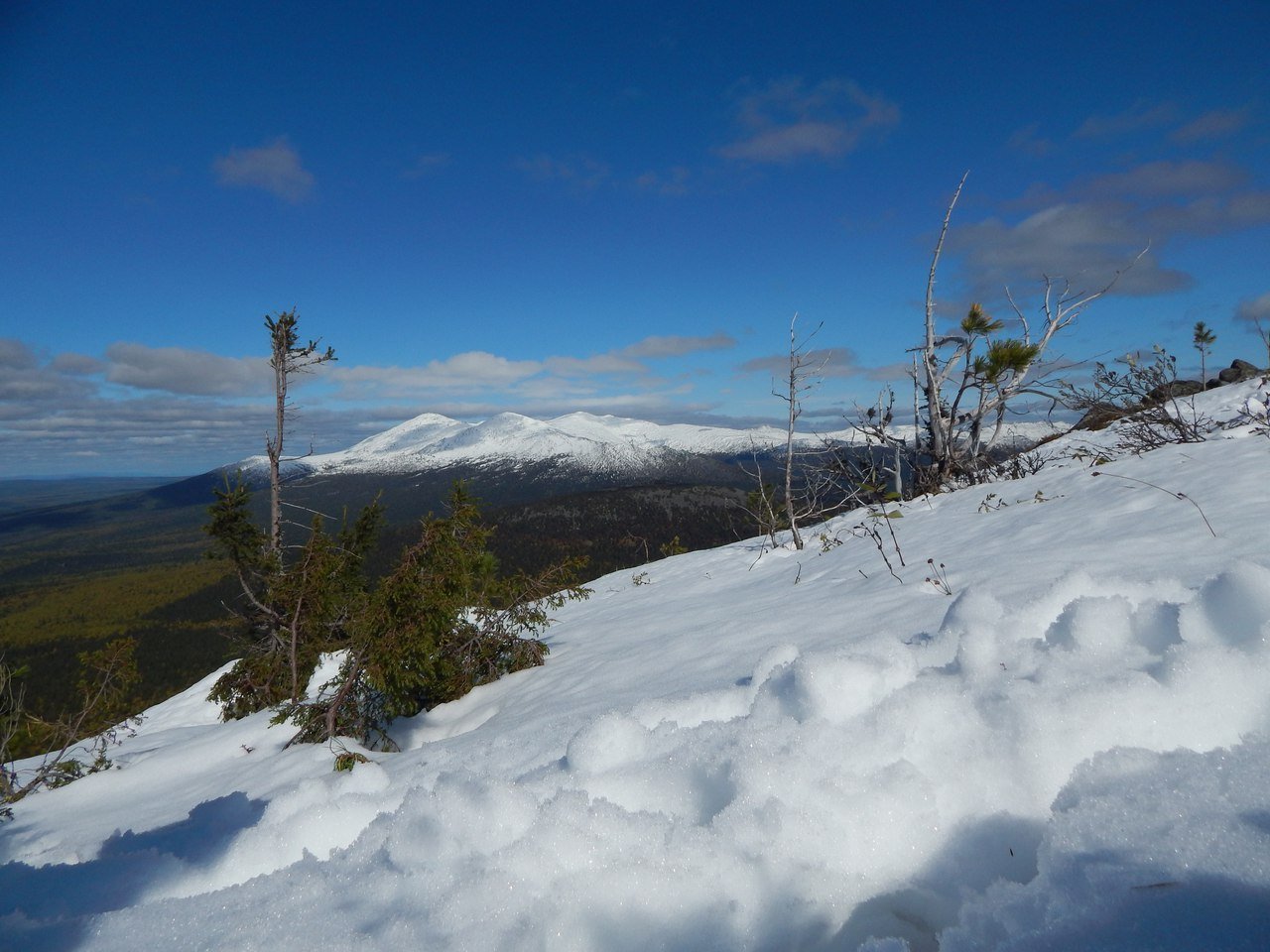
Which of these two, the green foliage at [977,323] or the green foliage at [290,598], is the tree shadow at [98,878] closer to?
the green foliage at [290,598]

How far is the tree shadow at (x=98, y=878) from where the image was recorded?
5.28ft

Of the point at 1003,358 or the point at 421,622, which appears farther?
the point at 1003,358

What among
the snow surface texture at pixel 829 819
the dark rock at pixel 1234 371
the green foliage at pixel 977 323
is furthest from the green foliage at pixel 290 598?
the dark rock at pixel 1234 371

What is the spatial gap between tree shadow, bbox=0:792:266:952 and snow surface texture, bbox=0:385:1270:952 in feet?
0.04

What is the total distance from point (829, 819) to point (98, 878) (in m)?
2.33

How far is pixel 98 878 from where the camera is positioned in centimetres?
200

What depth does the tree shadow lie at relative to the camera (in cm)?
161

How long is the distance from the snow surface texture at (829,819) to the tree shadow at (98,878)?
11 mm

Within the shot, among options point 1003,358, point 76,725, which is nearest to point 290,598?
point 76,725

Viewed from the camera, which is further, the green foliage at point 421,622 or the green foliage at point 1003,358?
the green foliage at point 1003,358

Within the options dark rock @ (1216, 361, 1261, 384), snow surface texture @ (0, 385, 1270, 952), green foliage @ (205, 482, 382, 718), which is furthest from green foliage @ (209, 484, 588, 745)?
dark rock @ (1216, 361, 1261, 384)

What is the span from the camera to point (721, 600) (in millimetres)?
5191

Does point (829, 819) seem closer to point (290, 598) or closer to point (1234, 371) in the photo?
point (290, 598)

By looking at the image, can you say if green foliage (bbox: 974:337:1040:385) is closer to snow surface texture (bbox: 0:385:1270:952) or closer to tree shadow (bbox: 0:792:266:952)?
snow surface texture (bbox: 0:385:1270:952)
